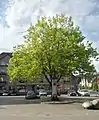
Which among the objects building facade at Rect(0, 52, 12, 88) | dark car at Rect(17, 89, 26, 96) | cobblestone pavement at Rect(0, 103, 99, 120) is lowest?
cobblestone pavement at Rect(0, 103, 99, 120)

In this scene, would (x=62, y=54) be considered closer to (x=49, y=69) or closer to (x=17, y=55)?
(x=49, y=69)

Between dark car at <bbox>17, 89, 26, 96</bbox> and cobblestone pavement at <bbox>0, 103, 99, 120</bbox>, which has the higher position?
dark car at <bbox>17, 89, 26, 96</bbox>

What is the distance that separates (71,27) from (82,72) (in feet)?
22.1

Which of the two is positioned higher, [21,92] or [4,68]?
[4,68]

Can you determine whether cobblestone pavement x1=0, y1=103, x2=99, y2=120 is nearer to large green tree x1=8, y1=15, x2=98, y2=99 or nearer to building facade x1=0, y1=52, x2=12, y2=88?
large green tree x1=8, y1=15, x2=98, y2=99

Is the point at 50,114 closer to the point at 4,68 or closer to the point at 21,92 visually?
the point at 21,92

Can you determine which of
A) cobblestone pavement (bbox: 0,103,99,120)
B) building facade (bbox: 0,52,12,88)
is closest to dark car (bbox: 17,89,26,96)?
building facade (bbox: 0,52,12,88)

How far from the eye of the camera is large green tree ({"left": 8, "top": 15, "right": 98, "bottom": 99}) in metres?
47.1

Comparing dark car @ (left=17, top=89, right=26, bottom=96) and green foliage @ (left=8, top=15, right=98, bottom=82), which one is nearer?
green foliage @ (left=8, top=15, right=98, bottom=82)

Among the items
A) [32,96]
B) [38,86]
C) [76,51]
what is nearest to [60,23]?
[76,51]

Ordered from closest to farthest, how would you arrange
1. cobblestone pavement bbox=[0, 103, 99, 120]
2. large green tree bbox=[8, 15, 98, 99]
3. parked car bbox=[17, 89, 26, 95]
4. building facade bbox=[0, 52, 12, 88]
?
cobblestone pavement bbox=[0, 103, 99, 120]
large green tree bbox=[8, 15, 98, 99]
parked car bbox=[17, 89, 26, 95]
building facade bbox=[0, 52, 12, 88]

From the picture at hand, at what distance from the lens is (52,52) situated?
46.8 m

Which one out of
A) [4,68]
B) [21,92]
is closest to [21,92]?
[21,92]

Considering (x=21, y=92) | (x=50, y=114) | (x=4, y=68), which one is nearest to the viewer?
(x=50, y=114)
